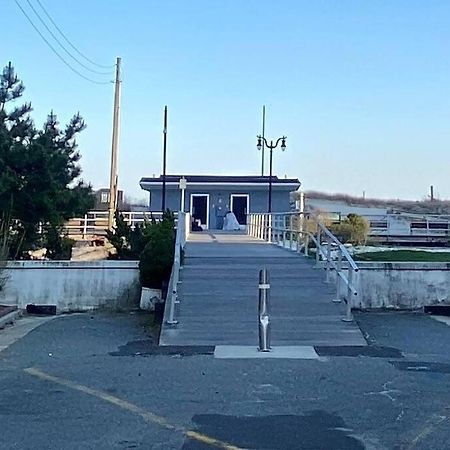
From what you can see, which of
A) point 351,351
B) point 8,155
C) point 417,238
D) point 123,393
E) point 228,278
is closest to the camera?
point 123,393

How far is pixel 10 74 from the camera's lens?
2180 centimetres

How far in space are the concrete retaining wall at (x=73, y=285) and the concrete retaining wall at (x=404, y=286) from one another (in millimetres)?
A: 5068

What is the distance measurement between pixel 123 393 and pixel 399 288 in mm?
9779

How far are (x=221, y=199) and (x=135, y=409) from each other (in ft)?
128

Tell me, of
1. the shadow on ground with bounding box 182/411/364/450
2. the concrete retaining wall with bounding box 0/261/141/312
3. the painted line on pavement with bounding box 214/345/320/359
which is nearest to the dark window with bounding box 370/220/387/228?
the concrete retaining wall with bounding box 0/261/141/312

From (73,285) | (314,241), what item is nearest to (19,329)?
(73,285)

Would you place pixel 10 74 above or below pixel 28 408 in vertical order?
above

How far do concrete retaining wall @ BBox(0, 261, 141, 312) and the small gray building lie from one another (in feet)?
90.3

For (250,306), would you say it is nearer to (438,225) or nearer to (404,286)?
(404,286)

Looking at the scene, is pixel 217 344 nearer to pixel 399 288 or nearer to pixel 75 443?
pixel 75 443

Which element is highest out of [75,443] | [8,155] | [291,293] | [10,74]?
[10,74]

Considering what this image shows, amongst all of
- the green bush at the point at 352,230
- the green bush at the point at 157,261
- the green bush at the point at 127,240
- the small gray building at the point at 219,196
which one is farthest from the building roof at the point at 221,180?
the green bush at the point at 157,261

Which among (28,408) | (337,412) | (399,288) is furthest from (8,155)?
(337,412)

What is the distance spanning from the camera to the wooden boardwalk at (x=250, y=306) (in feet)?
39.8
